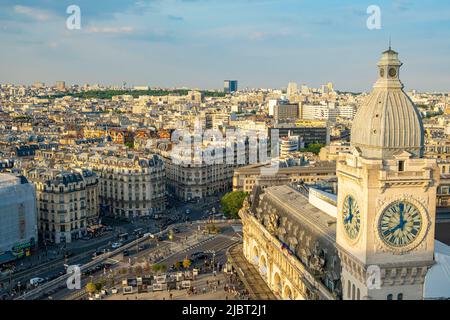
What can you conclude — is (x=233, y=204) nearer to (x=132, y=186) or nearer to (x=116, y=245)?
(x=132, y=186)

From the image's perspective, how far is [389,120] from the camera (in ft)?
65.3

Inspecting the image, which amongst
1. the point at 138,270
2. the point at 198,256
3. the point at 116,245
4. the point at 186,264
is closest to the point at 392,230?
the point at 186,264

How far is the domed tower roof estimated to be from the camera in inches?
785

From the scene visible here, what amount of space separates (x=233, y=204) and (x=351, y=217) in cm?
4967

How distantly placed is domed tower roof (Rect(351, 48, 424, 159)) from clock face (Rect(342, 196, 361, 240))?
1.91 meters

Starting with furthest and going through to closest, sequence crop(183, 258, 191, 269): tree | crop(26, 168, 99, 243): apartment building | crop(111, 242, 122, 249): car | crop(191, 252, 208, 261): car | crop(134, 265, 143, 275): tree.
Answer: crop(26, 168, 99, 243): apartment building, crop(111, 242, 122, 249): car, crop(191, 252, 208, 261): car, crop(183, 258, 191, 269): tree, crop(134, 265, 143, 275): tree

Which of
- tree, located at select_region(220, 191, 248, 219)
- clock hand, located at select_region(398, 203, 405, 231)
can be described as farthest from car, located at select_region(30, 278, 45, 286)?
clock hand, located at select_region(398, 203, 405, 231)

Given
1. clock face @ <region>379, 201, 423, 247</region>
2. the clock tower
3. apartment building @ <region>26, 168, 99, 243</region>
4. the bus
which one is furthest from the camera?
the bus

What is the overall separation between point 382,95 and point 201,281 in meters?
30.5

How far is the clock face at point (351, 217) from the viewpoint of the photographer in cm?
2056

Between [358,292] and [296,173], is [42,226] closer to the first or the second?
[296,173]

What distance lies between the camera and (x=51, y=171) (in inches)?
2534

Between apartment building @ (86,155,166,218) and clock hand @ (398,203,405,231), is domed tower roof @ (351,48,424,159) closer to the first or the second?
clock hand @ (398,203,405,231)

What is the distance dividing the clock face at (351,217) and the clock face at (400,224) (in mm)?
929
